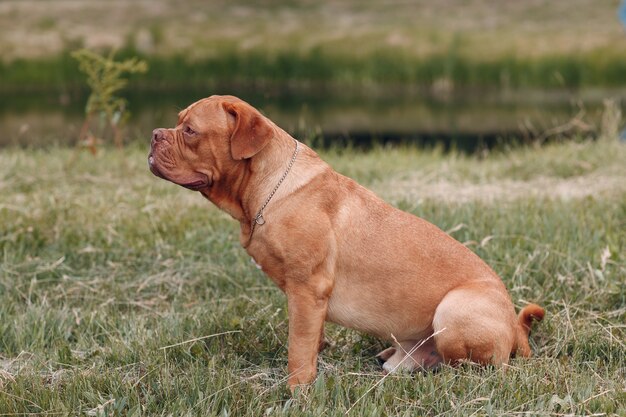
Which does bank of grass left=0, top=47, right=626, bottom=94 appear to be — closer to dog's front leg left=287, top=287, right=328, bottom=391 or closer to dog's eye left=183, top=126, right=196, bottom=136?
dog's eye left=183, top=126, right=196, bottom=136

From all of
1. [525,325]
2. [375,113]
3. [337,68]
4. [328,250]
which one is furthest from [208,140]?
[337,68]

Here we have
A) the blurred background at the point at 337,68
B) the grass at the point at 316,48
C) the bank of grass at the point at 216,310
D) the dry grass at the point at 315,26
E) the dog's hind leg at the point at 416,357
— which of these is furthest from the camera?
the dry grass at the point at 315,26

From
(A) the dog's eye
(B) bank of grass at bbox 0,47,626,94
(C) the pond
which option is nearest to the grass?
(B) bank of grass at bbox 0,47,626,94

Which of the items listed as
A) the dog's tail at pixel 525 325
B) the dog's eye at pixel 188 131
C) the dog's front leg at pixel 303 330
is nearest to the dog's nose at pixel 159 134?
the dog's eye at pixel 188 131

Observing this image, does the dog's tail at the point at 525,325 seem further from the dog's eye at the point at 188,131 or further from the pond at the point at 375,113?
the pond at the point at 375,113

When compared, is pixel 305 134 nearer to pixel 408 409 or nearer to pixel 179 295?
pixel 179 295

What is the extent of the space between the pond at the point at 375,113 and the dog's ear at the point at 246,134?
8663 millimetres

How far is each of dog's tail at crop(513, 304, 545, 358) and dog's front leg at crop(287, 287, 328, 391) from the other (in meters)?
1.10

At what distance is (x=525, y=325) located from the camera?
4.69 metres

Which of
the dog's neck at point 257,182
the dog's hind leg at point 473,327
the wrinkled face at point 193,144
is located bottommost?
the dog's hind leg at point 473,327

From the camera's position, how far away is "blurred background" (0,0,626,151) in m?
15.2

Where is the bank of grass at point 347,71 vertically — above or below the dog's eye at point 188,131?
below

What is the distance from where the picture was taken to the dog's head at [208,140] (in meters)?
4.09

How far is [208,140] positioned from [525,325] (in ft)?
6.44
